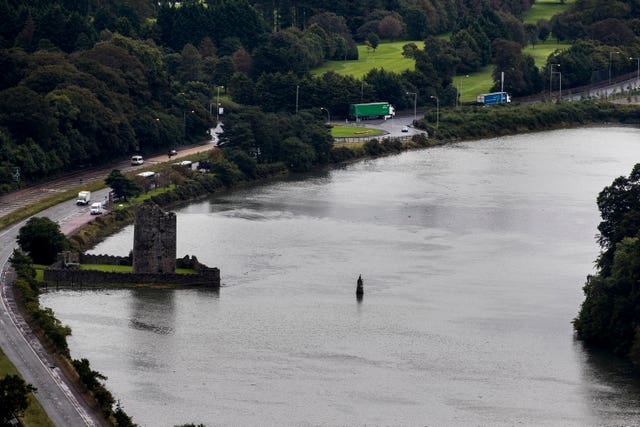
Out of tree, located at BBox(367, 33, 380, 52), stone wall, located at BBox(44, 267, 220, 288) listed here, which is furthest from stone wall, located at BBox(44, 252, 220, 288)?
tree, located at BBox(367, 33, 380, 52)

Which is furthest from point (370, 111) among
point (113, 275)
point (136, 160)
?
point (113, 275)

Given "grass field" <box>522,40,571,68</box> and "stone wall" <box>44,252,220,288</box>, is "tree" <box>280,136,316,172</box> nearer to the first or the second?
"stone wall" <box>44,252,220,288</box>

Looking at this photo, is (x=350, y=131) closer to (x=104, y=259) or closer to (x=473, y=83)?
(x=473, y=83)

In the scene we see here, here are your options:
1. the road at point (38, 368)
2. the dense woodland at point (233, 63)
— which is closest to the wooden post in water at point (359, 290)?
the road at point (38, 368)

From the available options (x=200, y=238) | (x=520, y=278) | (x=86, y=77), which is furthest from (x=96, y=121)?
(x=520, y=278)

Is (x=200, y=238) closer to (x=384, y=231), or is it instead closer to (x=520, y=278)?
(x=384, y=231)

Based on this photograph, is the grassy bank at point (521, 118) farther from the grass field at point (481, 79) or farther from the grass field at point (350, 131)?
the grass field at point (481, 79)

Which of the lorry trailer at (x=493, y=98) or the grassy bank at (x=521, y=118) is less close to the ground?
the lorry trailer at (x=493, y=98)
